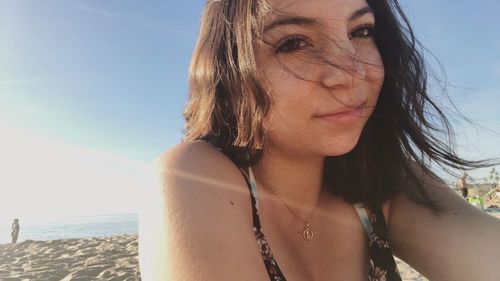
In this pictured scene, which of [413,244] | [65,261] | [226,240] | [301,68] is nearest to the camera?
[226,240]

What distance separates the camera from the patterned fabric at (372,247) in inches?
56.4

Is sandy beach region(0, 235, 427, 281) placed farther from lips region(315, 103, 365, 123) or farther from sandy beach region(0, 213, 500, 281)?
lips region(315, 103, 365, 123)

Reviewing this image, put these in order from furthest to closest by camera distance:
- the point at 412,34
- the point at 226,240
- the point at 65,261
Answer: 1. the point at 65,261
2. the point at 412,34
3. the point at 226,240

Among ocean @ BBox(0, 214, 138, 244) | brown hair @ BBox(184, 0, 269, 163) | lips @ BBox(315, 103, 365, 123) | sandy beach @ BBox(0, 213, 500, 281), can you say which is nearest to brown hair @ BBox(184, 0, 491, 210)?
brown hair @ BBox(184, 0, 269, 163)

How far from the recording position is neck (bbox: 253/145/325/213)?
5.54ft

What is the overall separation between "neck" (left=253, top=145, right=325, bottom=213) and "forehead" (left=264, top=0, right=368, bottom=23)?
1.85ft

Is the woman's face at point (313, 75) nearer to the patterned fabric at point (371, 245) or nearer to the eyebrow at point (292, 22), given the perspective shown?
the eyebrow at point (292, 22)

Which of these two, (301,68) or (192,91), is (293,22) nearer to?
(301,68)

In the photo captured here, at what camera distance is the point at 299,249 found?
169 centimetres

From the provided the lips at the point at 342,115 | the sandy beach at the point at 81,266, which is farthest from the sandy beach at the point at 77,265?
the lips at the point at 342,115

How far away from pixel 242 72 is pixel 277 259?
0.72 meters

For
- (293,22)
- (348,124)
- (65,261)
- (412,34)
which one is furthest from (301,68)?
(65,261)

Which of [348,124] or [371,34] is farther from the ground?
[371,34]

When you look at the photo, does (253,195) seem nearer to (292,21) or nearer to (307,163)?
(307,163)
